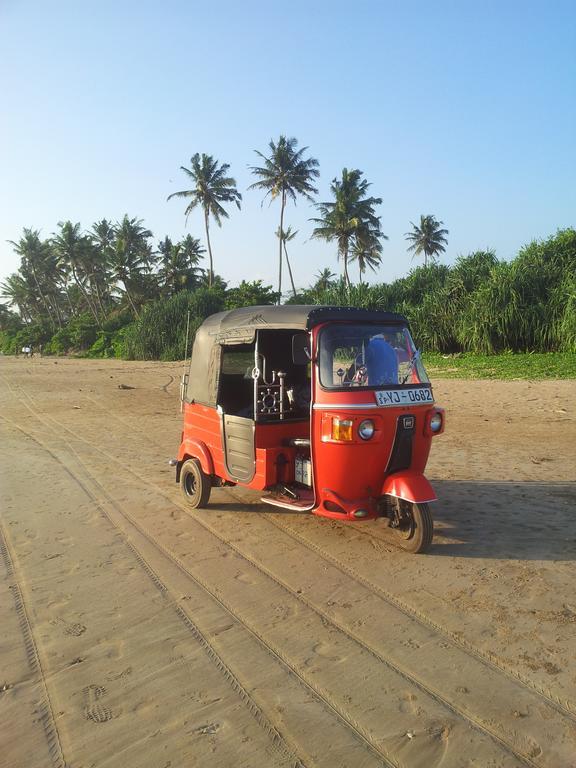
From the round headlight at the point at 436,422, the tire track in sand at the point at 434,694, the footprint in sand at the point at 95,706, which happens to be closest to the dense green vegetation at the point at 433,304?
the round headlight at the point at 436,422

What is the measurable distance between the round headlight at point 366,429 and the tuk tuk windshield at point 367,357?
35cm

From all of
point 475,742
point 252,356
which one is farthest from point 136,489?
point 475,742

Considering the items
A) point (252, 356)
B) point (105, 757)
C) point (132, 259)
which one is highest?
point (132, 259)

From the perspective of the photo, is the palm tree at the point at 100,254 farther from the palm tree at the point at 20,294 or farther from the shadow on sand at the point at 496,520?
the shadow on sand at the point at 496,520

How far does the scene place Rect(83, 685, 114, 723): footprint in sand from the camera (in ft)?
9.45

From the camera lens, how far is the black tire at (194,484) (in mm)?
6441

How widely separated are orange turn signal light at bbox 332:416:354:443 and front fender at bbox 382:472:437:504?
53 cm

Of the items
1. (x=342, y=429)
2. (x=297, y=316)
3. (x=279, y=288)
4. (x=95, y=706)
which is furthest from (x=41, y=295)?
(x=95, y=706)

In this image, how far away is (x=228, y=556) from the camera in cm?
502

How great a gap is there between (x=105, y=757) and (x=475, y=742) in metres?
1.68

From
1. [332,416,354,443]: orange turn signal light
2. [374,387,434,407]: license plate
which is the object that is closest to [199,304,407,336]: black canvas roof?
[374,387,434,407]: license plate

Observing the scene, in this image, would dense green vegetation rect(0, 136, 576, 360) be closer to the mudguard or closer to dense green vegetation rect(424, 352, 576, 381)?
dense green vegetation rect(424, 352, 576, 381)

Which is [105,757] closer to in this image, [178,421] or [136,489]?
[136,489]

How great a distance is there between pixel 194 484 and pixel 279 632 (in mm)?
3160
